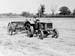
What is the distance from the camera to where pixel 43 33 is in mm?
9039

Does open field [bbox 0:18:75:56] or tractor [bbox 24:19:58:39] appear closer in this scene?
open field [bbox 0:18:75:56]

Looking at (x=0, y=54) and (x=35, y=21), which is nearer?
(x=0, y=54)

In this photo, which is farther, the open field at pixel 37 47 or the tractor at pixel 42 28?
the tractor at pixel 42 28

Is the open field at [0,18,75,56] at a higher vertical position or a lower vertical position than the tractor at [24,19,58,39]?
lower

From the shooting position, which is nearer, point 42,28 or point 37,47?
point 37,47

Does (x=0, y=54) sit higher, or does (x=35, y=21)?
(x=35, y=21)

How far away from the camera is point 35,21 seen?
891 cm

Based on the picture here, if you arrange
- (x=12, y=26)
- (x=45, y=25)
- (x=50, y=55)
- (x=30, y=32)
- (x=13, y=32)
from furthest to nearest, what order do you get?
1. (x=13, y=32)
2. (x=12, y=26)
3. (x=30, y=32)
4. (x=45, y=25)
5. (x=50, y=55)

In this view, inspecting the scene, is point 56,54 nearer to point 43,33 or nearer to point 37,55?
point 37,55

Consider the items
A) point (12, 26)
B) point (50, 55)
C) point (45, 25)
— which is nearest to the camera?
point (50, 55)

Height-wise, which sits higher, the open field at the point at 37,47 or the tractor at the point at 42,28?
the tractor at the point at 42,28

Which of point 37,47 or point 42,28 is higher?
point 42,28

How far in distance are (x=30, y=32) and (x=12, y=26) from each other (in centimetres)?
231

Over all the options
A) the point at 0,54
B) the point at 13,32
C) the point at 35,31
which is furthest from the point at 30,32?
the point at 0,54
